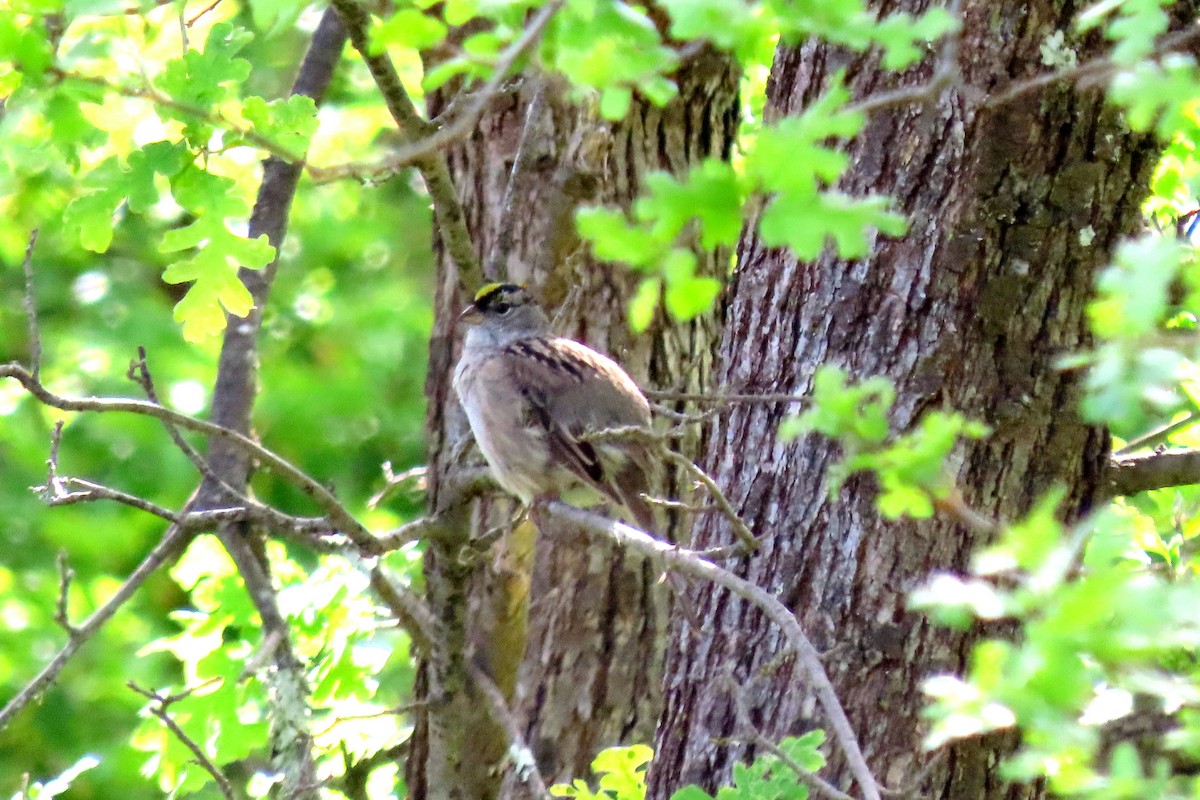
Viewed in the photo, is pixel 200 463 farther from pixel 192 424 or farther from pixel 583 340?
pixel 583 340

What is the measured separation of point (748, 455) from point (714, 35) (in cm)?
207

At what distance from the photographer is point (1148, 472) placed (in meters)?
3.93

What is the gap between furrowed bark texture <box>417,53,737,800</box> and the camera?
17.5 ft

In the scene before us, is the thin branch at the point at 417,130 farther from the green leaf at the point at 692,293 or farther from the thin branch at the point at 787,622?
the green leaf at the point at 692,293

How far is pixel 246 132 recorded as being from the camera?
10.1ft

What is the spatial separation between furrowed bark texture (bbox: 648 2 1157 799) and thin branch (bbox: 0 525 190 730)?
190cm

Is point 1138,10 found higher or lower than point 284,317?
lower

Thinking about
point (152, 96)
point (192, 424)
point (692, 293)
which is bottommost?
point (692, 293)

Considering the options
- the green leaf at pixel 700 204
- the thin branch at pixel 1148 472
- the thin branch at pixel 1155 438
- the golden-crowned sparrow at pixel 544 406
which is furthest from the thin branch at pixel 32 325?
the thin branch at pixel 1155 438

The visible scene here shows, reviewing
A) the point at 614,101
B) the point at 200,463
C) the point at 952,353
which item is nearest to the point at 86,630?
the point at 200,463

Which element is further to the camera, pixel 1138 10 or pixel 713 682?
pixel 713 682

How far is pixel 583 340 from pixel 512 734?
1943 mm

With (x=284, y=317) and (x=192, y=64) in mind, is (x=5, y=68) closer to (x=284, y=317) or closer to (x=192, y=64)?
(x=192, y=64)

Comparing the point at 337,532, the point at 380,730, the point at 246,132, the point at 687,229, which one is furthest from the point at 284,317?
the point at 687,229
